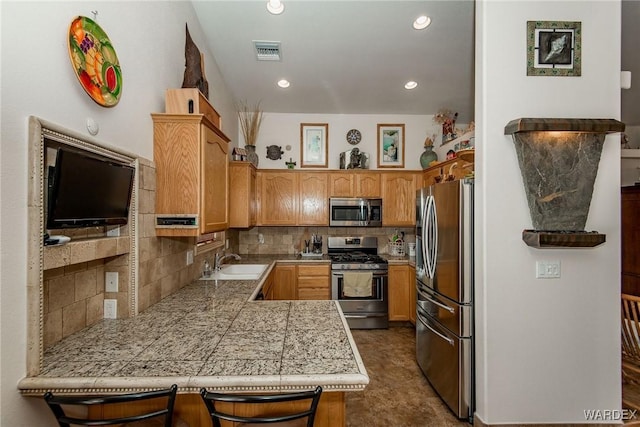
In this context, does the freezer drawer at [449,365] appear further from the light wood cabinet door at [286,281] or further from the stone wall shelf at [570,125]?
the light wood cabinet door at [286,281]

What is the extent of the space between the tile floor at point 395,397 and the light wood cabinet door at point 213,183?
177cm

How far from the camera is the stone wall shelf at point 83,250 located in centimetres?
115

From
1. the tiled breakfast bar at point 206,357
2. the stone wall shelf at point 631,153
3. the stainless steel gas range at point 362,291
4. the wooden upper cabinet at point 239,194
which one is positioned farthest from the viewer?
the stainless steel gas range at point 362,291

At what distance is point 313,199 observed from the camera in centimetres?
437

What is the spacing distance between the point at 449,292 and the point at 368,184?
236 cm

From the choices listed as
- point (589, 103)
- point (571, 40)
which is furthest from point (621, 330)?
point (571, 40)

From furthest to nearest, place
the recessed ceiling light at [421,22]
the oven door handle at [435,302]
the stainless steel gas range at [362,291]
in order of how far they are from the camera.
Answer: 1. the stainless steel gas range at [362,291]
2. the recessed ceiling light at [421,22]
3. the oven door handle at [435,302]

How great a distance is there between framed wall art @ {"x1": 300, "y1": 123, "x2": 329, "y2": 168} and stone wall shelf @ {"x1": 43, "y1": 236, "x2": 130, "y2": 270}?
127 inches

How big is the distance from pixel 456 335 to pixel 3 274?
97.3 inches

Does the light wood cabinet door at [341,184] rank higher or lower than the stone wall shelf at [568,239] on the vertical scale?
higher

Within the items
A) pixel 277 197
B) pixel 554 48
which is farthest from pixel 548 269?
pixel 277 197

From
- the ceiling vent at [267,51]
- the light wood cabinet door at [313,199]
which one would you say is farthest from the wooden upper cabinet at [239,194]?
the ceiling vent at [267,51]

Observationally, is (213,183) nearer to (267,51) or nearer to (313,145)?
(267,51)

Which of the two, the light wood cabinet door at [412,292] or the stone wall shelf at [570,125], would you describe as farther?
the light wood cabinet door at [412,292]
